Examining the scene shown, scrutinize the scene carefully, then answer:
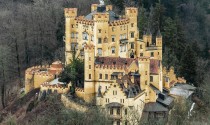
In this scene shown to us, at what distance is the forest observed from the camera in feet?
257

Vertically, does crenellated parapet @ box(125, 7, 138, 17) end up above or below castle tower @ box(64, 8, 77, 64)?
above

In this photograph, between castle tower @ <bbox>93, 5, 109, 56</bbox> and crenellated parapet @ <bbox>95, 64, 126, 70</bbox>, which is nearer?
crenellated parapet @ <bbox>95, 64, 126, 70</bbox>

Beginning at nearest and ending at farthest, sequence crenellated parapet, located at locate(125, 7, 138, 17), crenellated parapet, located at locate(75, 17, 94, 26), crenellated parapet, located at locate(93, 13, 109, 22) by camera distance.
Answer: crenellated parapet, located at locate(93, 13, 109, 22) → crenellated parapet, located at locate(75, 17, 94, 26) → crenellated parapet, located at locate(125, 7, 138, 17)

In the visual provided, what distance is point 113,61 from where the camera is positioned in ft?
204

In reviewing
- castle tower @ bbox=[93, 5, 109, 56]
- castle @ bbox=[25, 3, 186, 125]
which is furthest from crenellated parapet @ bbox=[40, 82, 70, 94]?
castle tower @ bbox=[93, 5, 109, 56]

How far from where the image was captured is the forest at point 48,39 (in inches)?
3078

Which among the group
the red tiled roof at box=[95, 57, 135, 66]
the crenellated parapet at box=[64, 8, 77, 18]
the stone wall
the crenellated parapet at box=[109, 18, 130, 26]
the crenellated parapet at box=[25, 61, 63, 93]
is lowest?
the stone wall

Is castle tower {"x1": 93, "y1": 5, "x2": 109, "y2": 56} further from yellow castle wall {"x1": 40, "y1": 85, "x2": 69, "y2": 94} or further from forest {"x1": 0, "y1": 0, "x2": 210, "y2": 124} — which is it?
forest {"x1": 0, "y1": 0, "x2": 210, "y2": 124}

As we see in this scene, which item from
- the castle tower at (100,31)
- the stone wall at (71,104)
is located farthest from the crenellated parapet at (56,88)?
the castle tower at (100,31)

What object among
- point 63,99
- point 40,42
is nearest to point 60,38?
point 40,42

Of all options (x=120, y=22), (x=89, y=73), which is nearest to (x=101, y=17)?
(x=120, y=22)

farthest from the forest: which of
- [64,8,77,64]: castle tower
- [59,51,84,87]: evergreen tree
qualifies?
[59,51,84,87]: evergreen tree

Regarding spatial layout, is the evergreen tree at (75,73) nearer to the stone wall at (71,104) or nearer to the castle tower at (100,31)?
the stone wall at (71,104)

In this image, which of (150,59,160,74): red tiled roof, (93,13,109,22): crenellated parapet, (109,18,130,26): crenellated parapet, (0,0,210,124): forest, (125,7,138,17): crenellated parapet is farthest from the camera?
(0,0,210,124): forest
